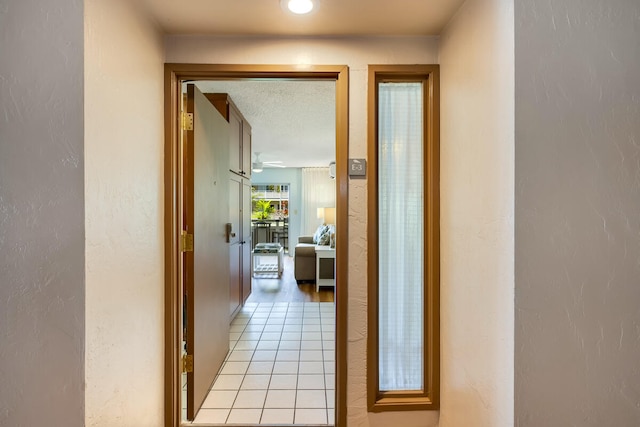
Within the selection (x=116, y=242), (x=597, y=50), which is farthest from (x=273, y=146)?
(x=597, y=50)

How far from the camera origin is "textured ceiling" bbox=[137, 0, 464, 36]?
53.6 inches

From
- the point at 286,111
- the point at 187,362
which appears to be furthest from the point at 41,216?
the point at 286,111

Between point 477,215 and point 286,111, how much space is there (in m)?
2.62

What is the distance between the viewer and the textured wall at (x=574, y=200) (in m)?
1.03

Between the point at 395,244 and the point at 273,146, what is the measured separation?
406cm

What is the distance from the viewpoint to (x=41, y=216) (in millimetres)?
1004

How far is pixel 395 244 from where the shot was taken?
1.70 m

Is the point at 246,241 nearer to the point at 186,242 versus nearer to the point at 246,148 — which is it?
the point at 246,148

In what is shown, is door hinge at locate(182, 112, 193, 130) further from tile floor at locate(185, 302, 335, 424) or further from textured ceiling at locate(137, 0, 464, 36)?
tile floor at locate(185, 302, 335, 424)

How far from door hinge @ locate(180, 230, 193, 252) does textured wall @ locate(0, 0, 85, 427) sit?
68 cm

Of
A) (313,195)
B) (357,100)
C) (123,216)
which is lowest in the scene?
(123,216)

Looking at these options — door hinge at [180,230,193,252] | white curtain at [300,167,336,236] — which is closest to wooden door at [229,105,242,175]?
door hinge at [180,230,193,252]

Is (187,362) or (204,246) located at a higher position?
(204,246)

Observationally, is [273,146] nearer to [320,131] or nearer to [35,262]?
[320,131]
